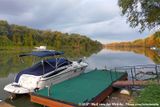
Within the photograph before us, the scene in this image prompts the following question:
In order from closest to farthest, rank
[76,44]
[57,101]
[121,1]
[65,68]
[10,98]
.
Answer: [57,101]
[10,98]
[65,68]
[121,1]
[76,44]

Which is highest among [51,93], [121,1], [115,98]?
[121,1]

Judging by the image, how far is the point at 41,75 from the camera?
12.2m

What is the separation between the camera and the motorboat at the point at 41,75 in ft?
38.5

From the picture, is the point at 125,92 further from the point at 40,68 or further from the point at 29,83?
the point at 29,83

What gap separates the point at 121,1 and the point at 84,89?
8435 millimetres

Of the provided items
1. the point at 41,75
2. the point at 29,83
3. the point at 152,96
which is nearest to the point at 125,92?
the point at 152,96

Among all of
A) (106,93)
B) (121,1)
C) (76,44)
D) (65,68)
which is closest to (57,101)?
(106,93)

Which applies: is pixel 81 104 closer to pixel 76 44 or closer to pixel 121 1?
pixel 121 1

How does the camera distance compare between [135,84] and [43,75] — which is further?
[43,75]

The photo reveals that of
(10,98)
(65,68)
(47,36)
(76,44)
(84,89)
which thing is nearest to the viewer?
(84,89)

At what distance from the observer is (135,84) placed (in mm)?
11016

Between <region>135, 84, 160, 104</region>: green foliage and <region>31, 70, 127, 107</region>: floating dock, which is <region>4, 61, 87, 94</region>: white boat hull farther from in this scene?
<region>135, 84, 160, 104</region>: green foliage

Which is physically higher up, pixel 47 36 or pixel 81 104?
pixel 47 36

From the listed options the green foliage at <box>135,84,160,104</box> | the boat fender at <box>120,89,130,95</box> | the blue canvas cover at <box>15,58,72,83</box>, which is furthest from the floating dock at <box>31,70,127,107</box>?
the green foliage at <box>135,84,160,104</box>
